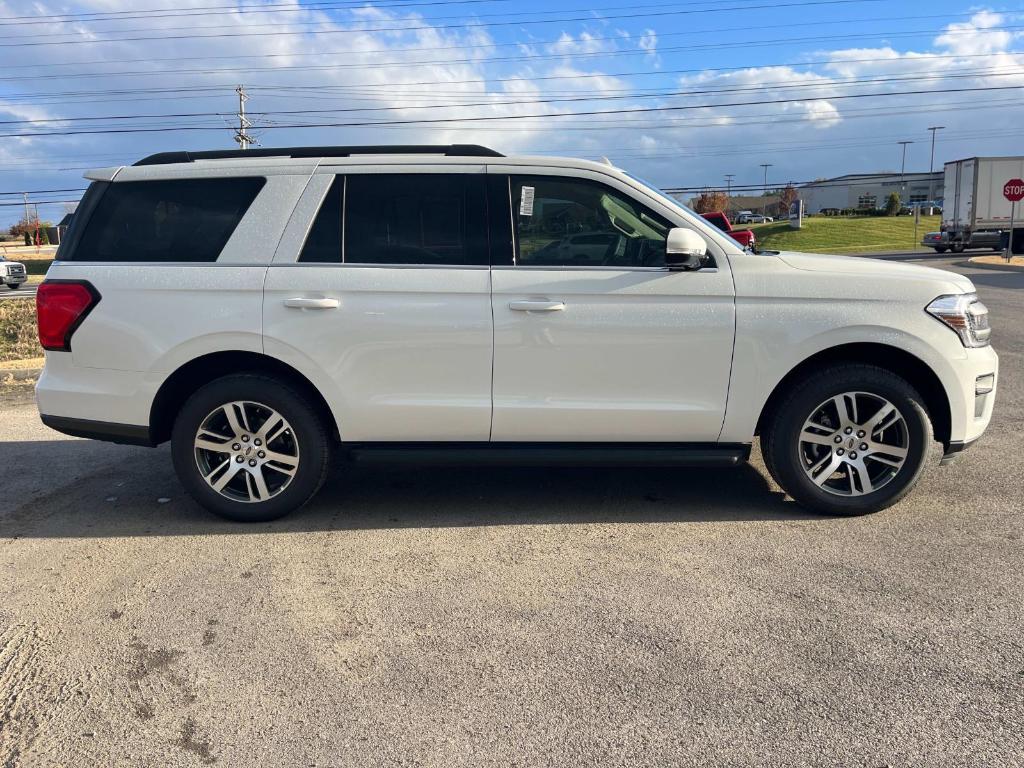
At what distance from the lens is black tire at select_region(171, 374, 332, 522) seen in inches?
173

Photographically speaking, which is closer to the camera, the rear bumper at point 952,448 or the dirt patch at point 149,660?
the dirt patch at point 149,660

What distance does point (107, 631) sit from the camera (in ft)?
11.1

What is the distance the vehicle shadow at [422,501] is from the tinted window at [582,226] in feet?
4.83

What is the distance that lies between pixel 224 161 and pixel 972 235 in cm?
3610

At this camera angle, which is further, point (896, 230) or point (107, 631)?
point (896, 230)

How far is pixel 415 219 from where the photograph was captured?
4371 mm

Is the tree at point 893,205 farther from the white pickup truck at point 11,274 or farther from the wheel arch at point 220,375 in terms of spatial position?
the wheel arch at point 220,375

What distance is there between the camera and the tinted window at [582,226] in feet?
14.2

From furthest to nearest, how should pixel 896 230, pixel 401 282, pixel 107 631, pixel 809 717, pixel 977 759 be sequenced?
pixel 896 230 < pixel 401 282 < pixel 107 631 < pixel 809 717 < pixel 977 759

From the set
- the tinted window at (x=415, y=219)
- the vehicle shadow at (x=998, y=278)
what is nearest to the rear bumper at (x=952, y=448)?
the tinted window at (x=415, y=219)

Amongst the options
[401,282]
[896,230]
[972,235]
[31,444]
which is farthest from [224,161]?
[896,230]

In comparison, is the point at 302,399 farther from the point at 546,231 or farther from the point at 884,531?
the point at 884,531

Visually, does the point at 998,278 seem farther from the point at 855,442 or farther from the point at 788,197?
the point at 788,197

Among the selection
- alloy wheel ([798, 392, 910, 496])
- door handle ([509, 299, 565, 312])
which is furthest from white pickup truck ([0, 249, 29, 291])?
alloy wheel ([798, 392, 910, 496])
